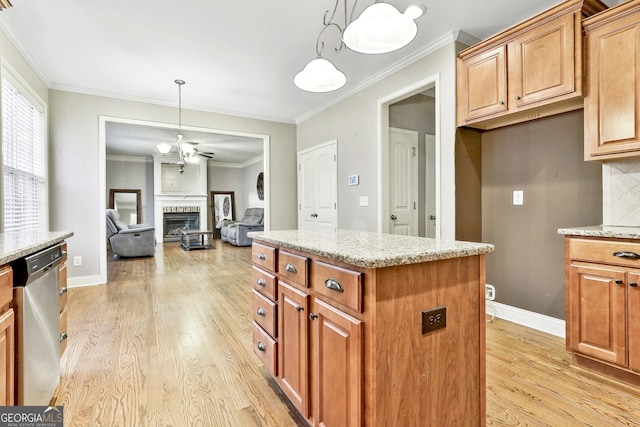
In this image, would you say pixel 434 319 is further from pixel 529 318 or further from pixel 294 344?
pixel 529 318

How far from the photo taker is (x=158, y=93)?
168 inches

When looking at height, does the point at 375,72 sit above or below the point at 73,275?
above

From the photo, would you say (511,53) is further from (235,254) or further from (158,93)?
(235,254)

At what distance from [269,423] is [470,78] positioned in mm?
2892

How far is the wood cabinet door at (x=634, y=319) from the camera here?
1.72 m

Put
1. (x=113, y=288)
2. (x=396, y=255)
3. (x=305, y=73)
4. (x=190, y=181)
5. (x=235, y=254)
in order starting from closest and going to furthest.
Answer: (x=396, y=255), (x=305, y=73), (x=113, y=288), (x=235, y=254), (x=190, y=181)

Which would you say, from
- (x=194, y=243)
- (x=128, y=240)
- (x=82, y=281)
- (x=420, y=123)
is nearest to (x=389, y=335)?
(x=420, y=123)

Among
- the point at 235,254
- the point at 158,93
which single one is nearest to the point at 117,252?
the point at 235,254

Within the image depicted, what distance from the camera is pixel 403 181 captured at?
3.96 meters

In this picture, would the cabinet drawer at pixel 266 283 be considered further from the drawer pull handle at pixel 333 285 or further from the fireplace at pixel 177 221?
the fireplace at pixel 177 221

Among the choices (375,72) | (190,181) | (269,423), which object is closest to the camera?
(269,423)

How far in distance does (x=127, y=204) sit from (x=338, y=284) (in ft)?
32.6

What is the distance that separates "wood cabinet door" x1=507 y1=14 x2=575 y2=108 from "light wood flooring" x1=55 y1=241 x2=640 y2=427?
5.99 ft

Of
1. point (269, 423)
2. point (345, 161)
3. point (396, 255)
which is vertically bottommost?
point (269, 423)
